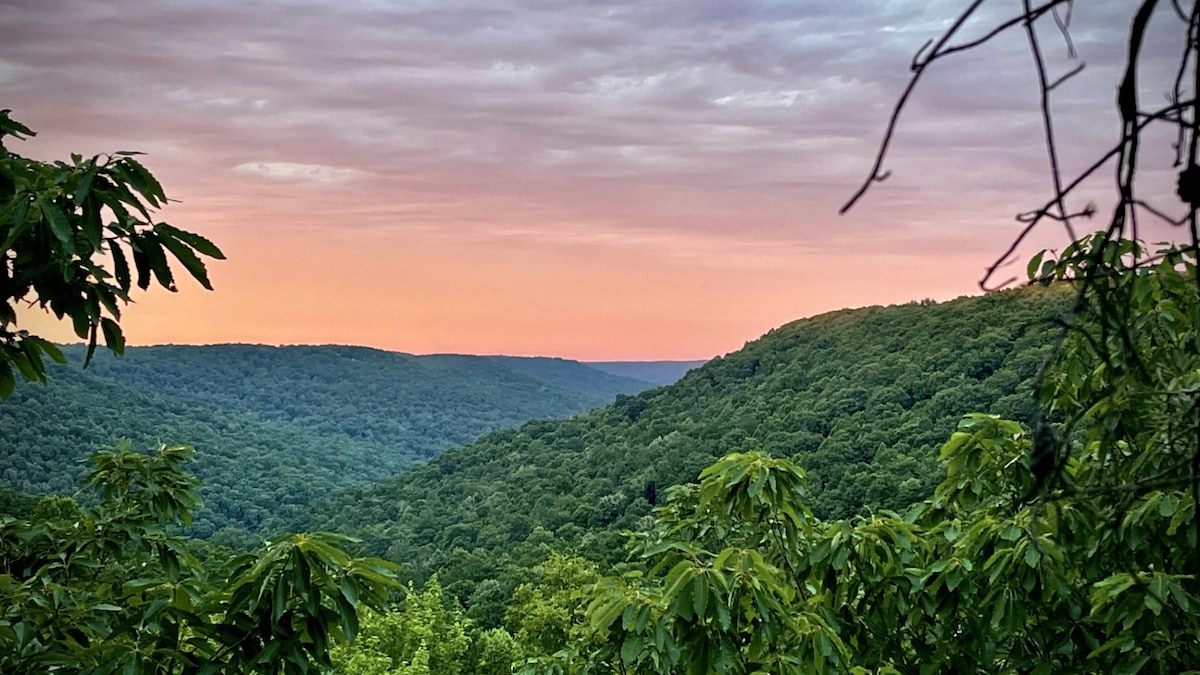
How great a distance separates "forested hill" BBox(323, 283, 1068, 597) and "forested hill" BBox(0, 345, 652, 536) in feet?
40.9

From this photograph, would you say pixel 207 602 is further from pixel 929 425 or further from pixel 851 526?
pixel 929 425

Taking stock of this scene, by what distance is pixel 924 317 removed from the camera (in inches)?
2420

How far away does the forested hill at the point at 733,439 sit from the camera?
34.7 meters

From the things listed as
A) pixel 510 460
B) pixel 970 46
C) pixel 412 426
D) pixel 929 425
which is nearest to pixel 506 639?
pixel 929 425

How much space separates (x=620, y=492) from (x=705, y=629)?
151 ft

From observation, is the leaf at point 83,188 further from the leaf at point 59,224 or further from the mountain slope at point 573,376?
the mountain slope at point 573,376

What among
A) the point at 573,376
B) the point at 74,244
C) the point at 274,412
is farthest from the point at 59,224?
the point at 573,376

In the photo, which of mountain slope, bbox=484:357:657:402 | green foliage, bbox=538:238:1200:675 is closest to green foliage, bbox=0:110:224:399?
green foliage, bbox=538:238:1200:675

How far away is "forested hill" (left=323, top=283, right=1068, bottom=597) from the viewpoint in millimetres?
34656

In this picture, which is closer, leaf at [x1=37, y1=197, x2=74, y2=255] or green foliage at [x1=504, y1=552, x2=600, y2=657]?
leaf at [x1=37, y1=197, x2=74, y2=255]

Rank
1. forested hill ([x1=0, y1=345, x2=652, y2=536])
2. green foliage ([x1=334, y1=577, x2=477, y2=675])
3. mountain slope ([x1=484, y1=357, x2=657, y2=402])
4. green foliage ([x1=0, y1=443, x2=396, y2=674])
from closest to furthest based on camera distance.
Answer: green foliage ([x1=0, y1=443, x2=396, y2=674])
green foliage ([x1=334, y1=577, x2=477, y2=675])
forested hill ([x1=0, y1=345, x2=652, y2=536])
mountain slope ([x1=484, y1=357, x2=657, y2=402])

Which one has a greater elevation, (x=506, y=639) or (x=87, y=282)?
(x=87, y=282)

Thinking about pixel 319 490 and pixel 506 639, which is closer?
pixel 506 639

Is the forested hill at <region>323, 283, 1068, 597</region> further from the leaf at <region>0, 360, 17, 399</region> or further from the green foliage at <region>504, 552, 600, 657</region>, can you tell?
the leaf at <region>0, 360, 17, 399</region>
